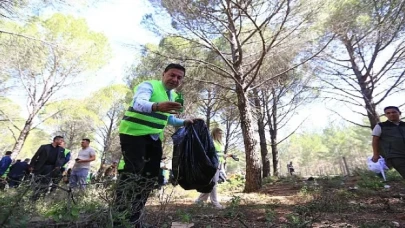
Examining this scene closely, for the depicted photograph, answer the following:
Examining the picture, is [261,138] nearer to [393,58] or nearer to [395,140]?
[393,58]

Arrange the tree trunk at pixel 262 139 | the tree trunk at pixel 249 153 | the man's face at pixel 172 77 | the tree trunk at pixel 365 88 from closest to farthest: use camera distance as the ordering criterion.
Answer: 1. the man's face at pixel 172 77
2. the tree trunk at pixel 249 153
3. the tree trunk at pixel 365 88
4. the tree trunk at pixel 262 139

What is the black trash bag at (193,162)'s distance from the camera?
182cm

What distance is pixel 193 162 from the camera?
185 cm

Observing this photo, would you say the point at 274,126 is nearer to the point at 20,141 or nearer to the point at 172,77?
the point at 20,141

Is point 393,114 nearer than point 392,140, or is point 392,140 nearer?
point 392,140

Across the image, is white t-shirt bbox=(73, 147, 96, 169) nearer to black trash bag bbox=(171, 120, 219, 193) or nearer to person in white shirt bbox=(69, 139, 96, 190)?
person in white shirt bbox=(69, 139, 96, 190)

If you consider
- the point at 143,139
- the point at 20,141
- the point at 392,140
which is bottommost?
the point at 143,139

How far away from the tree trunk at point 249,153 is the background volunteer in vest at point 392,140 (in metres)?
2.26

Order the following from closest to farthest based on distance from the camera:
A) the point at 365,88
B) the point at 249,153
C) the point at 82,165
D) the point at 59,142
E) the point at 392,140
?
1. the point at 392,140
2. the point at 59,142
3. the point at 82,165
4. the point at 249,153
5. the point at 365,88

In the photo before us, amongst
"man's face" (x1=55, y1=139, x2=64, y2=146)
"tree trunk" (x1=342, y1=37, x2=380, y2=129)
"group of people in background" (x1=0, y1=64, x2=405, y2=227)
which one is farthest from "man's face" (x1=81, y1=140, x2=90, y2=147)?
"tree trunk" (x1=342, y1=37, x2=380, y2=129)

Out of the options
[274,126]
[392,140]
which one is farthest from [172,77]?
[274,126]

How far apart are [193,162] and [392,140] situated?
97.5 inches

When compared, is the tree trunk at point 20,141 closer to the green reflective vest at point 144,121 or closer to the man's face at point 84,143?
the man's face at point 84,143

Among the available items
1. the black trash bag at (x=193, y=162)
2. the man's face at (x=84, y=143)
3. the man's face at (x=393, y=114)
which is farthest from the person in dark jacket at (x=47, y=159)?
the man's face at (x=393, y=114)
